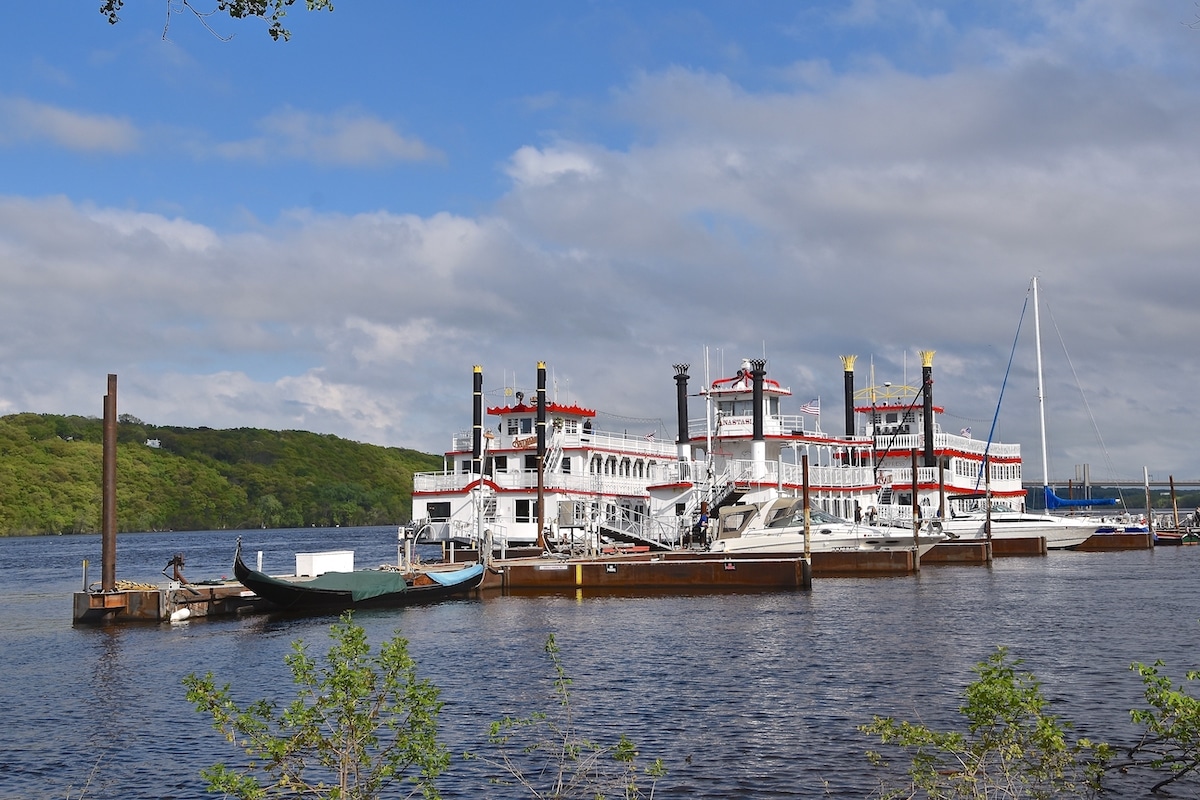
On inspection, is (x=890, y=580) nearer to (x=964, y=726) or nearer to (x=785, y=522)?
(x=785, y=522)

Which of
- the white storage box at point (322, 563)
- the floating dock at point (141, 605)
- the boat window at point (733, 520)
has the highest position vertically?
the boat window at point (733, 520)

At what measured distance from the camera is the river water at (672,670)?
18656 millimetres

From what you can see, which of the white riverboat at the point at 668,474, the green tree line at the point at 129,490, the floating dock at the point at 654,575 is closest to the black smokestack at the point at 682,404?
the white riverboat at the point at 668,474

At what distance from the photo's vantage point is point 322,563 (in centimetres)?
4391

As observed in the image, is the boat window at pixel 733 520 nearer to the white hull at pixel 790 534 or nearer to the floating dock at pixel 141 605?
the white hull at pixel 790 534

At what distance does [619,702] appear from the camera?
2319cm

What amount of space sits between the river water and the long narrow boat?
3.16 ft

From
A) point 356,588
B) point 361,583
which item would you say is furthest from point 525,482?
point 356,588

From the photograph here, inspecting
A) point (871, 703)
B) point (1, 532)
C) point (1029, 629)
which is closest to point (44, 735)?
point (871, 703)

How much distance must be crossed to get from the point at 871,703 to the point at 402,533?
1546 inches

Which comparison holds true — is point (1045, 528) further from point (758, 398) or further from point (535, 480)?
point (535, 480)

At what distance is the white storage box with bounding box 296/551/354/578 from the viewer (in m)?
43.7

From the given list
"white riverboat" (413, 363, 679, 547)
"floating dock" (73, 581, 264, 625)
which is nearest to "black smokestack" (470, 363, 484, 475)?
"white riverboat" (413, 363, 679, 547)

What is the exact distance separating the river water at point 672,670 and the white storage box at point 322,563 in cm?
322
